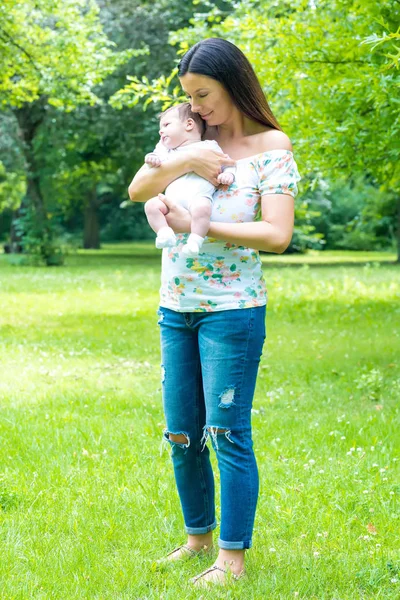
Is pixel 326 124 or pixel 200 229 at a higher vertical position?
pixel 326 124

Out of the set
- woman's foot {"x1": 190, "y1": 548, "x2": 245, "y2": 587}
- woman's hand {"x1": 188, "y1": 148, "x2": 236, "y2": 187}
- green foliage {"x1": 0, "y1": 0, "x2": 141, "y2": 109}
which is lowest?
woman's foot {"x1": 190, "y1": 548, "x2": 245, "y2": 587}

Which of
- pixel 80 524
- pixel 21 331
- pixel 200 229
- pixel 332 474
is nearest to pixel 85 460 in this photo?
pixel 80 524

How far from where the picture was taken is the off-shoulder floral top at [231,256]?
11.0 ft

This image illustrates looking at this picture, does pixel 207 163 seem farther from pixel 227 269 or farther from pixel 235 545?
pixel 235 545

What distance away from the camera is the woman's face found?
3.33 metres

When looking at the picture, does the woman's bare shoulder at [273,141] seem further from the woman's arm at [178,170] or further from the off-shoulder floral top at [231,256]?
the woman's arm at [178,170]

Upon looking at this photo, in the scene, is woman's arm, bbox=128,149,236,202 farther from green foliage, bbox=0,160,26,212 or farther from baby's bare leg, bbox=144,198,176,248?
green foliage, bbox=0,160,26,212

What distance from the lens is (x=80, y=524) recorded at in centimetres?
423

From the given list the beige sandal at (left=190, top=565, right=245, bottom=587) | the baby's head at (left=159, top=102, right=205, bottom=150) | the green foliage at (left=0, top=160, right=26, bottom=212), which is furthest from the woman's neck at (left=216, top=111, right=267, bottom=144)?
the green foliage at (left=0, top=160, right=26, bottom=212)

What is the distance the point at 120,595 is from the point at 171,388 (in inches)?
33.4

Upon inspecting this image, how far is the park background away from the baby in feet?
4.62

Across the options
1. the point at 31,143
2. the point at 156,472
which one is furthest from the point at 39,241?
the point at 156,472

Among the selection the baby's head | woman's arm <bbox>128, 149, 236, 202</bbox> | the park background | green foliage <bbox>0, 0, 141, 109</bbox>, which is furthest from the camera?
green foliage <bbox>0, 0, 141, 109</bbox>

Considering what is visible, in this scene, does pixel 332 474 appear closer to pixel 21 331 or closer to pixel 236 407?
pixel 236 407
